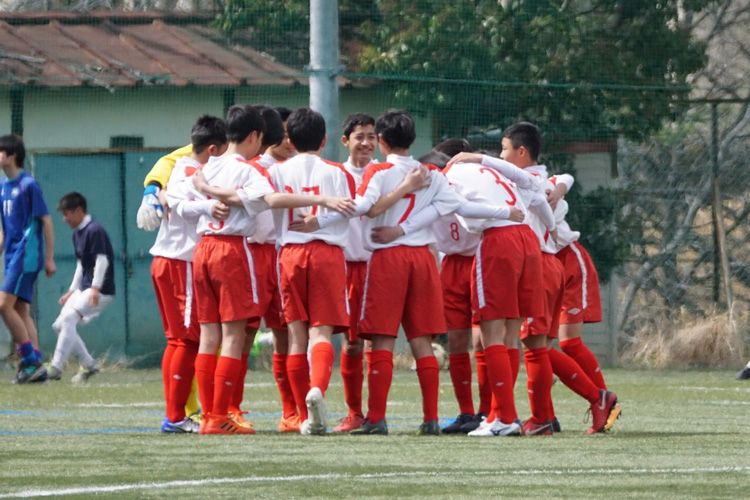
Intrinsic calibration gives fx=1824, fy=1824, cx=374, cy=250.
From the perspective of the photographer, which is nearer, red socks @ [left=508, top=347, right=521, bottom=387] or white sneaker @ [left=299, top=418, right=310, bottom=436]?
white sneaker @ [left=299, top=418, right=310, bottom=436]

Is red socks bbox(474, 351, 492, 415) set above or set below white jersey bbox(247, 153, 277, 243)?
below

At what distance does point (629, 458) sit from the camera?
27.3ft

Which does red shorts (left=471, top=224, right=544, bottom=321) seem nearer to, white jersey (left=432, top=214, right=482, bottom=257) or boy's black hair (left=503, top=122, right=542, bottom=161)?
white jersey (left=432, top=214, right=482, bottom=257)

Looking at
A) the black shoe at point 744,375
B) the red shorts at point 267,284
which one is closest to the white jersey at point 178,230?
the red shorts at point 267,284

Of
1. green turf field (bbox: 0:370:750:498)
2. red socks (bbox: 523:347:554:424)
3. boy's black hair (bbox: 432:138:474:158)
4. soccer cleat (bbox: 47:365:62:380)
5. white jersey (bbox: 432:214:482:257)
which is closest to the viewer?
green turf field (bbox: 0:370:750:498)

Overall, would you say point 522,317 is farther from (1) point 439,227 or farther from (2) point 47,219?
(2) point 47,219

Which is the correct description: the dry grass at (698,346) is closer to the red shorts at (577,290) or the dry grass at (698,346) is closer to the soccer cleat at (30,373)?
the soccer cleat at (30,373)

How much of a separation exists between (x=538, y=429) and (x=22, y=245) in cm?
654

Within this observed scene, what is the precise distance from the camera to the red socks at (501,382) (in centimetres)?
966

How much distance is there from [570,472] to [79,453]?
237 centimetres

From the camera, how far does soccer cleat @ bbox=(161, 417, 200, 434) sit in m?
9.89

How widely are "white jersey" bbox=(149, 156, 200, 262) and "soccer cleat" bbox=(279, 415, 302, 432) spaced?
107cm

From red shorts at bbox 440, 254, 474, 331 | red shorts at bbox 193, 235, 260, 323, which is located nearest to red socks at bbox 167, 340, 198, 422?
red shorts at bbox 193, 235, 260, 323

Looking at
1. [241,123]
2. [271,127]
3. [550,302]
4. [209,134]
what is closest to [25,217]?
[209,134]
